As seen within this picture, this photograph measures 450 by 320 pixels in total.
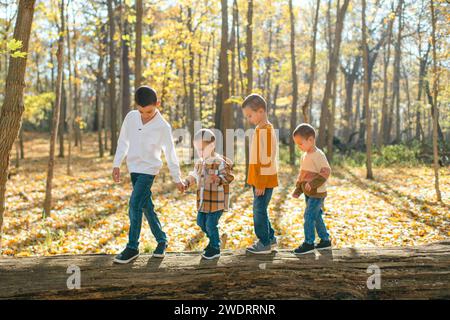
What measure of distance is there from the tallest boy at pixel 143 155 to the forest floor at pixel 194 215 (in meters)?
1.87

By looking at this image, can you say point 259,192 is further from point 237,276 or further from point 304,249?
point 237,276

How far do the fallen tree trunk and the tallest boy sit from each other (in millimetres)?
334

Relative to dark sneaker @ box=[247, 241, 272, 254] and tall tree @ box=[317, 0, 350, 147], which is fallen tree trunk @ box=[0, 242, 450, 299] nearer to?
dark sneaker @ box=[247, 241, 272, 254]

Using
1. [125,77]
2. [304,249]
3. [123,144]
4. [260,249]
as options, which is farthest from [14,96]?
[125,77]

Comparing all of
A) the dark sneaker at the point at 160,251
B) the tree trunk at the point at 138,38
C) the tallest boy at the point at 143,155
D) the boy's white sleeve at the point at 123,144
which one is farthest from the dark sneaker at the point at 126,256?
the tree trunk at the point at 138,38

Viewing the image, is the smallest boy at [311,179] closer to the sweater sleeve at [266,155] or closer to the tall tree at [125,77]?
the sweater sleeve at [266,155]

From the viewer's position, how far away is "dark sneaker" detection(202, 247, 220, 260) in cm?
431

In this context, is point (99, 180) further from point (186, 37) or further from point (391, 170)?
point (391, 170)

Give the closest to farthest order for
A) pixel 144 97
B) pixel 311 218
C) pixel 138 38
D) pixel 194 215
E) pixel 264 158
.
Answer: pixel 144 97 < pixel 264 158 < pixel 311 218 < pixel 194 215 < pixel 138 38

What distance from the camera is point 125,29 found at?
23062 mm

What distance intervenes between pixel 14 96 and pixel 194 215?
556 centimetres

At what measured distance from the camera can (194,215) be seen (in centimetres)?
950
